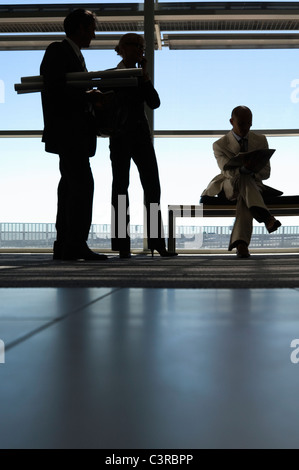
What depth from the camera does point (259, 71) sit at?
4.98 m

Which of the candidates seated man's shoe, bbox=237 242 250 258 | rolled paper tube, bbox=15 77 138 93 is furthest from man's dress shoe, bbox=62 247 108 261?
seated man's shoe, bbox=237 242 250 258

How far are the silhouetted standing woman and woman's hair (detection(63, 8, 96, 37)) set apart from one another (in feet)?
0.95

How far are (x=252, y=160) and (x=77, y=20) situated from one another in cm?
140

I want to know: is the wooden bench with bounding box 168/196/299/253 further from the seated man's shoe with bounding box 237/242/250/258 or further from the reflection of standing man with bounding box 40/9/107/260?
the reflection of standing man with bounding box 40/9/107/260

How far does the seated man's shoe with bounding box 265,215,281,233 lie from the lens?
328 cm

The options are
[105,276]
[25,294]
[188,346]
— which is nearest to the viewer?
[188,346]

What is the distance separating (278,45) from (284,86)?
442mm

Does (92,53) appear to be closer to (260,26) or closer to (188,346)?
(260,26)

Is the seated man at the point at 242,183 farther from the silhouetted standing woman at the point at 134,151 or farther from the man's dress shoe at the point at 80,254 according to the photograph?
the man's dress shoe at the point at 80,254

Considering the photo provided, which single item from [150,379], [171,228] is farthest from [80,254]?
[150,379]

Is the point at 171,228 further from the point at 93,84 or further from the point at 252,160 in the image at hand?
the point at 93,84

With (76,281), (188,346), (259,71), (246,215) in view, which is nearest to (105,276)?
(76,281)

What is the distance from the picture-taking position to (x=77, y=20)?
8.64 ft

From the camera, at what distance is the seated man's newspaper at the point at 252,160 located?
3225 millimetres
